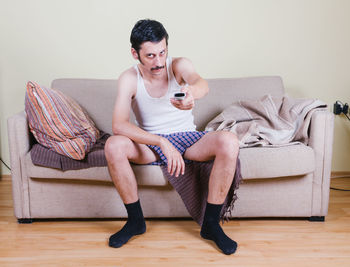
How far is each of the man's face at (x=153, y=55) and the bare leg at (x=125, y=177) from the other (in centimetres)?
35

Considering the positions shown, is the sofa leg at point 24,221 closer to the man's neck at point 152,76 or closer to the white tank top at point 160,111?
the white tank top at point 160,111

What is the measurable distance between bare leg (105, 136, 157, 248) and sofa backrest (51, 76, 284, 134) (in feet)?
1.97

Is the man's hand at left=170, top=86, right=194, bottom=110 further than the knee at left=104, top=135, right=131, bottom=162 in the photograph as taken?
No

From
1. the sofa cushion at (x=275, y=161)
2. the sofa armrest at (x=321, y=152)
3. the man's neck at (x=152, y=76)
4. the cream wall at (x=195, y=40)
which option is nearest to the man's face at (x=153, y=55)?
the man's neck at (x=152, y=76)

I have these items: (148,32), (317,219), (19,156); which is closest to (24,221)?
(19,156)

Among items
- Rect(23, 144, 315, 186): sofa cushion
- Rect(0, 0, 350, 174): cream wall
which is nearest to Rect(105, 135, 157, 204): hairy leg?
Rect(23, 144, 315, 186): sofa cushion

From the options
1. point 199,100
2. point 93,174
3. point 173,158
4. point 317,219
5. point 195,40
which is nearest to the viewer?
point 173,158

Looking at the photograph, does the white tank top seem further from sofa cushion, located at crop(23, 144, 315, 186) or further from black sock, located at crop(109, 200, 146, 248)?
black sock, located at crop(109, 200, 146, 248)

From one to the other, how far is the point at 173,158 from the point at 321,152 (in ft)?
2.69

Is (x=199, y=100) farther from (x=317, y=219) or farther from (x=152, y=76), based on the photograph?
(x=317, y=219)

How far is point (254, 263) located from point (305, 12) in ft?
6.12

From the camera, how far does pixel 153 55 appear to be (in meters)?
1.60

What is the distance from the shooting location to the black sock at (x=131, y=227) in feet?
5.25

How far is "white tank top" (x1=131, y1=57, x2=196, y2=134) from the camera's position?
1757 millimetres
